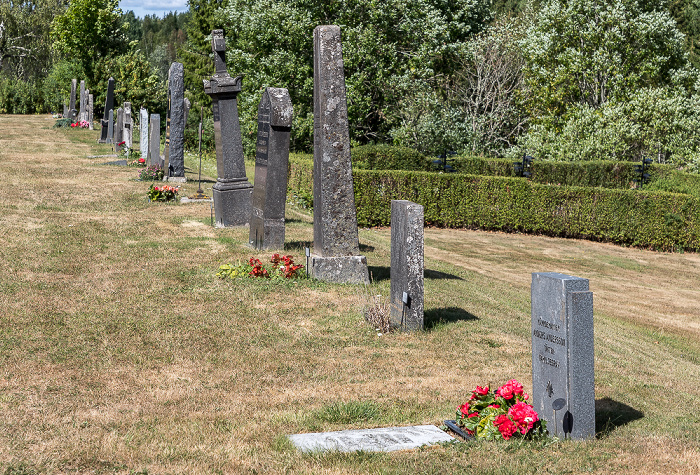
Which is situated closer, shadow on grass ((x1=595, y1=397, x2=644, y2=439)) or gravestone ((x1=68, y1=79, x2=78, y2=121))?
shadow on grass ((x1=595, y1=397, x2=644, y2=439))

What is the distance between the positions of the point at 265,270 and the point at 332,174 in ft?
5.94

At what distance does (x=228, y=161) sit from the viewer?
14.6m

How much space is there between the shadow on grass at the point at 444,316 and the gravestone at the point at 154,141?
45.6 ft

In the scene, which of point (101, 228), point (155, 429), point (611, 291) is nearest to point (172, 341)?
point (155, 429)

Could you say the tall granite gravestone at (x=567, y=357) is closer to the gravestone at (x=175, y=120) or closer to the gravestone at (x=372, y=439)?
the gravestone at (x=372, y=439)

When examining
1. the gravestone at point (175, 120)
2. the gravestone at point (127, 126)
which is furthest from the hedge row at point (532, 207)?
the gravestone at point (127, 126)

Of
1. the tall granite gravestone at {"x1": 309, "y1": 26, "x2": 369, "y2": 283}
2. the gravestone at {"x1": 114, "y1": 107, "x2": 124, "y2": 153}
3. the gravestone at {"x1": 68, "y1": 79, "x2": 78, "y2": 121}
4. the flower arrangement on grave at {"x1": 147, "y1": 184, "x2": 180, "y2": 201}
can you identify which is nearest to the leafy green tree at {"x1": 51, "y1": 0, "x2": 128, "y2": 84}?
the gravestone at {"x1": 68, "y1": 79, "x2": 78, "y2": 121}

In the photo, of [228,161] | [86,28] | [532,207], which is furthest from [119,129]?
[86,28]

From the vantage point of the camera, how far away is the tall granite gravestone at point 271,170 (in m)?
11.8

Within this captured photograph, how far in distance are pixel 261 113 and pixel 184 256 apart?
291cm

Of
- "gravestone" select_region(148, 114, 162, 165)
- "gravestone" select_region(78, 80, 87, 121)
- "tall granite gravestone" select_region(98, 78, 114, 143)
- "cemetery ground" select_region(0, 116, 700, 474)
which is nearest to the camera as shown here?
"cemetery ground" select_region(0, 116, 700, 474)

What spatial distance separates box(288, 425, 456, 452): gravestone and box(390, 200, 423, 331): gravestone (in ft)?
9.50

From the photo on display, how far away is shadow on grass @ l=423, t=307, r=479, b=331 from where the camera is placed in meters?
8.95

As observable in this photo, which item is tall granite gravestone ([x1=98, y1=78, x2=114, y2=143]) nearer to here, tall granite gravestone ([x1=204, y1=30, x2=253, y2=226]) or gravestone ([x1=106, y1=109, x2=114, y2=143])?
gravestone ([x1=106, y1=109, x2=114, y2=143])
